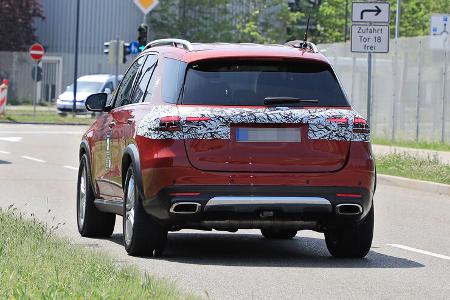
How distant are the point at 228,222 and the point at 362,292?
187 centimetres

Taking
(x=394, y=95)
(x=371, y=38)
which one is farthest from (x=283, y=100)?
(x=394, y=95)

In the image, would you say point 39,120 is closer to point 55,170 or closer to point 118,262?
point 55,170

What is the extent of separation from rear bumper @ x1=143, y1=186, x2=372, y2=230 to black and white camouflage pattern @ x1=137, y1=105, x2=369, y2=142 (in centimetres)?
40

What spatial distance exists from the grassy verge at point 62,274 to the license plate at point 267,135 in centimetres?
140

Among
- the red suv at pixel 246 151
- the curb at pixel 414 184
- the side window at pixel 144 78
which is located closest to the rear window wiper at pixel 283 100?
the red suv at pixel 246 151

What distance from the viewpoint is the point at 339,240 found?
38.4 ft

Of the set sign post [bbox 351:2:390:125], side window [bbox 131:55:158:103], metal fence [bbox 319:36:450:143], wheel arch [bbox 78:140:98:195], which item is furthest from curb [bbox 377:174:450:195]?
metal fence [bbox 319:36:450:143]

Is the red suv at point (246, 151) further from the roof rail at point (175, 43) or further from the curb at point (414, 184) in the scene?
the curb at point (414, 184)

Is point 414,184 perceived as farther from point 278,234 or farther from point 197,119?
point 197,119

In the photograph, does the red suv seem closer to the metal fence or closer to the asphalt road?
the asphalt road

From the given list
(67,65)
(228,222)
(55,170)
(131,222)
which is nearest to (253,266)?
(228,222)

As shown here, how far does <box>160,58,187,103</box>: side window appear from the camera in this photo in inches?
446

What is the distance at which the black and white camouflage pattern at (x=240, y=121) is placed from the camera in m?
11.0

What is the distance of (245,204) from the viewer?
10.9 m
